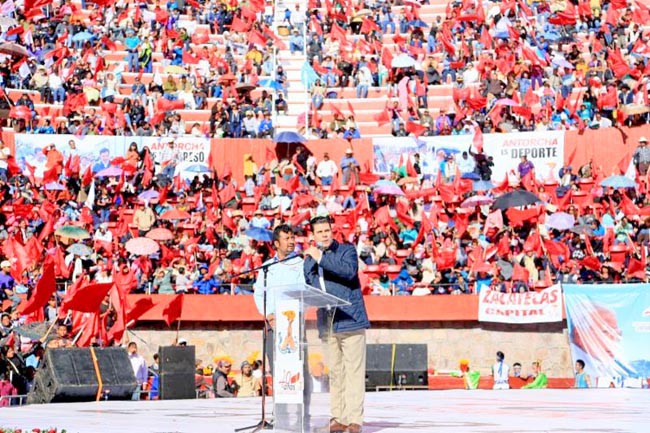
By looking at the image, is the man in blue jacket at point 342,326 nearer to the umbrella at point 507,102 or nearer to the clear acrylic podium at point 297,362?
the clear acrylic podium at point 297,362

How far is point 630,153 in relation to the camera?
35875 mm

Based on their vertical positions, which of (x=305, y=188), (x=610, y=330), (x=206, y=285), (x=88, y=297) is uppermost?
(x=305, y=188)

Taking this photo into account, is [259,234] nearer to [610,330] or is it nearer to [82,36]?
[610,330]

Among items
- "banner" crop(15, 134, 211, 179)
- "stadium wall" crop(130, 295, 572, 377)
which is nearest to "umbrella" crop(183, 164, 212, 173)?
"banner" crop(15, 134, 211, 179)

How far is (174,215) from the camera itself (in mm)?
34406

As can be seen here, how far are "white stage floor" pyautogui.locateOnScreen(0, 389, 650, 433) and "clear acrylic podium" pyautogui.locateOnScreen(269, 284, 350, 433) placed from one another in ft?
0.83

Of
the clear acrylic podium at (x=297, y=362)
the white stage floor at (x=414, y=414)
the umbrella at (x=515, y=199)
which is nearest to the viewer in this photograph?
the clear acrylic podium at (x=297, y=362)

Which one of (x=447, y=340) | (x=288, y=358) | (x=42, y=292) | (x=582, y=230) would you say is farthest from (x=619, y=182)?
(x=288, y=358)

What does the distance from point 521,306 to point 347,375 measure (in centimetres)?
1853

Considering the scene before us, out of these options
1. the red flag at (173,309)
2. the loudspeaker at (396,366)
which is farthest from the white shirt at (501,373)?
the red flag at (173,309)

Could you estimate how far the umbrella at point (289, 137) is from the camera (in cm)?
3772

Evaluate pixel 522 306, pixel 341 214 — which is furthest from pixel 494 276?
pixel 341 214

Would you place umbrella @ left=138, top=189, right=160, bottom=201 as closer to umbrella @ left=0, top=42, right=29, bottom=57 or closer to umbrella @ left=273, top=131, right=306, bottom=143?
umbrella @ left=273, top=131, right=306, bottom=143

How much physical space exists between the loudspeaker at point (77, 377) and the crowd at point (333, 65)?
18.8 m
